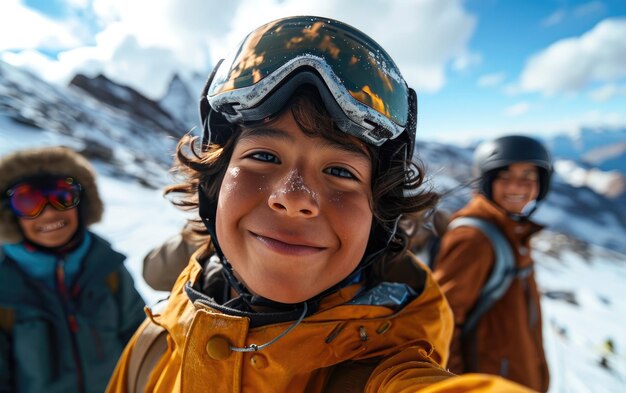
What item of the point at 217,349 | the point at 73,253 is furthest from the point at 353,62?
the point at 73,253

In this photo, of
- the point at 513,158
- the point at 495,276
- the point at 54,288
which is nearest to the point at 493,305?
the point at 495,276

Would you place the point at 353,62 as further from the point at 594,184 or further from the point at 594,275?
the point at 594,184

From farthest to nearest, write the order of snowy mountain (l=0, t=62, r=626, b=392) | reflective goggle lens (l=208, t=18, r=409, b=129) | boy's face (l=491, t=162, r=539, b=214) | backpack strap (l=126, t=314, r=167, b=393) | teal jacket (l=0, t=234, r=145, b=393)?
snowy mountain (l=0, t=62, r=626, b=392), boy's face (l=491, t=162, r=539, b=214), teal jacket (l=0, t=234, r=145, b=393), backpack strap (l=126, t=314, r=167, b=393), reflective goggle lens (l=208, t=18, r=409, b=129)

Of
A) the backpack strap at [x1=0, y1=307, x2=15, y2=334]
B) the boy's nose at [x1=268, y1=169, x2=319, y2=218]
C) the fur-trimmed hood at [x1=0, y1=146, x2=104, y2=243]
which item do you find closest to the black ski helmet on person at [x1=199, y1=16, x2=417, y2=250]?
the boy's nose at [x1=268, y1=169, x2=319, y2=218]

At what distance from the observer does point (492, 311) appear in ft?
9.63

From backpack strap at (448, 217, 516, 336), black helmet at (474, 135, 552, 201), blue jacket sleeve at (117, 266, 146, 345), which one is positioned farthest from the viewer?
black helmet at (474, 135, 552, 201)

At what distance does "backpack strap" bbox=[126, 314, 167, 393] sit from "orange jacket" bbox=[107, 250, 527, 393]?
0.99ft

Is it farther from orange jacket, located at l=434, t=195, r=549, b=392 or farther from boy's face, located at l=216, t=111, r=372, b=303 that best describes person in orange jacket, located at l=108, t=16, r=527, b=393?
orange jacket, located at l=434, t=195, r=549, b=392

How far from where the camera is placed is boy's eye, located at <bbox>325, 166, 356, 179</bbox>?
133cm

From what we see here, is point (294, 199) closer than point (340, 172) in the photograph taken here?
Yes

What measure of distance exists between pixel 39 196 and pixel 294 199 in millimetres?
2492

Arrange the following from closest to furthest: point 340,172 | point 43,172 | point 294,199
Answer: point 294,199
point 340,172
point 43,172

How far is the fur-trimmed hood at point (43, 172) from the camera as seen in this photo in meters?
2.54

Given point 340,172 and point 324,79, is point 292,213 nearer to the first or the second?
point 340,172
